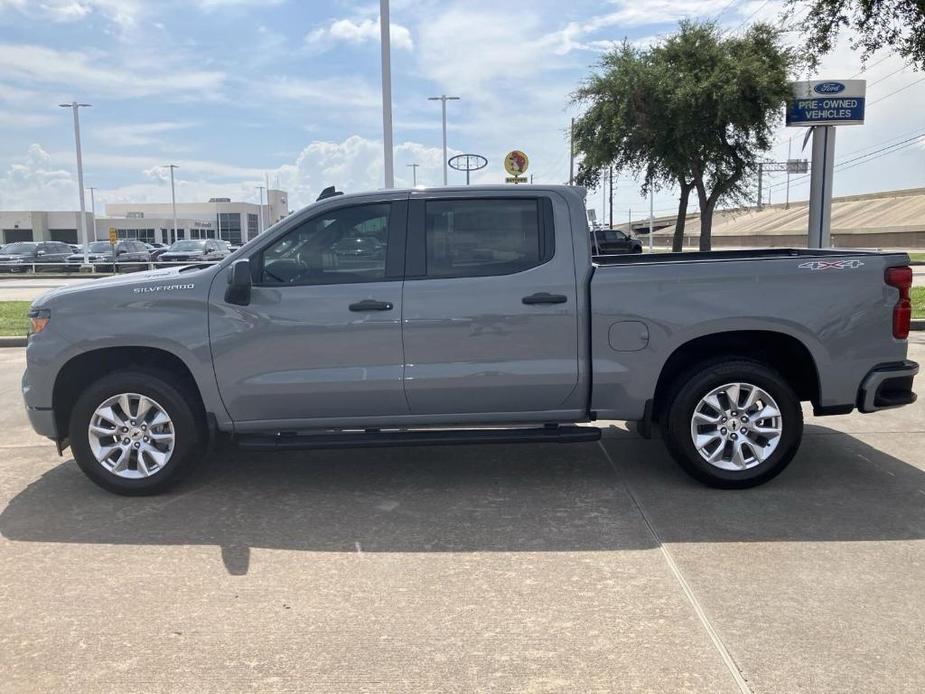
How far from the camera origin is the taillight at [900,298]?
5258 mm

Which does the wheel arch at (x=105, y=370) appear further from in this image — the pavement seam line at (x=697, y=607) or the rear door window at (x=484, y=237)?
the pavement seam line at (x=697, y=607)

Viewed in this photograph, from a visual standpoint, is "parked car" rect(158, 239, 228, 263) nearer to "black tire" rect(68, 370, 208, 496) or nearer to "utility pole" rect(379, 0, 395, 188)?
"utility pole" rect(379, 0, 395, 188)

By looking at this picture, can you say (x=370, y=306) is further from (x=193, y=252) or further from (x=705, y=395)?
(x=193, y=252)

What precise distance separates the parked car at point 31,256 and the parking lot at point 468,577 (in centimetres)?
3669

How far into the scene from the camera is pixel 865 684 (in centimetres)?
314

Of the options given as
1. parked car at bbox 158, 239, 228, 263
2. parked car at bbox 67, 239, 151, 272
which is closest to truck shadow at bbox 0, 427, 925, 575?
parked car at bbox 158, 239, 228, 263

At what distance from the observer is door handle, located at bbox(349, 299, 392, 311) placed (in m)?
5.20

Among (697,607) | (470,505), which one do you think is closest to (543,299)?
(470,505)

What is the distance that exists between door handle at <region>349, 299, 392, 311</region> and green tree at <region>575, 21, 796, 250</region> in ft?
64.5

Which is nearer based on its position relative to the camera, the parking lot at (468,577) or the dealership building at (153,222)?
the parking lot at (468,577)

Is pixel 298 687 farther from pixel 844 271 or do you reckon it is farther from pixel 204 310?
pixel 844 271

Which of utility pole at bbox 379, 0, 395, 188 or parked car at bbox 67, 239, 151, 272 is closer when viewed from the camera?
utility pole at bbox 379, 0, 395, 188

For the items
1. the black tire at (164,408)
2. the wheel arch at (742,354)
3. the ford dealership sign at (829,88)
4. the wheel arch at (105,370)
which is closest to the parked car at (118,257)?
→ the ford dealership sign at (829,88)

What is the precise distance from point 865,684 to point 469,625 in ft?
5.15
